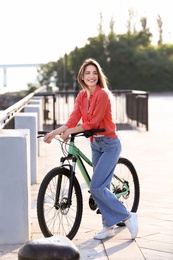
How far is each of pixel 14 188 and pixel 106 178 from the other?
0.76 m

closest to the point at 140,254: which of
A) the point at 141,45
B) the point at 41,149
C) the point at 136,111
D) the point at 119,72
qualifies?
the point at 41,149

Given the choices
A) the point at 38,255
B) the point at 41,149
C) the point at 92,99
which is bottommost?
the point at 41,149

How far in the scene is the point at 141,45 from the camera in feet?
219

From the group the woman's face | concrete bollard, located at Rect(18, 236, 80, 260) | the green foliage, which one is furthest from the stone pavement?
the green foliage

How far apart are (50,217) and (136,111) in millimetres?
14932

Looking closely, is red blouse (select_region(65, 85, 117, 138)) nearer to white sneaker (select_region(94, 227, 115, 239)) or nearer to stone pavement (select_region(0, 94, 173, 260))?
white sneaker (select_region(94, 227, 115, 239))

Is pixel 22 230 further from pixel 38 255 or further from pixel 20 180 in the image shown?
pixel 38 255

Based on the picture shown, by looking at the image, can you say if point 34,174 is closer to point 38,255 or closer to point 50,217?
point 50,217

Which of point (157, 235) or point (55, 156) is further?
point (55, 156)

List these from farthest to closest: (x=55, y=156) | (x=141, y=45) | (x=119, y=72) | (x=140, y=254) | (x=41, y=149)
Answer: (x=141, y=45), (x=119, y=72), (x=41, y=149), (x=55, y=156), (x=140, y=254)

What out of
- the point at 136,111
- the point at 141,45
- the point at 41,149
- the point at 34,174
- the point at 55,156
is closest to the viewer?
the point at 34,174

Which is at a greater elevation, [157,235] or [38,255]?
[38,255]

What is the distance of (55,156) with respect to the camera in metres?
13.5

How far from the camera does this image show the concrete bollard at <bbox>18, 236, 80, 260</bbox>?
3242 millimetres
